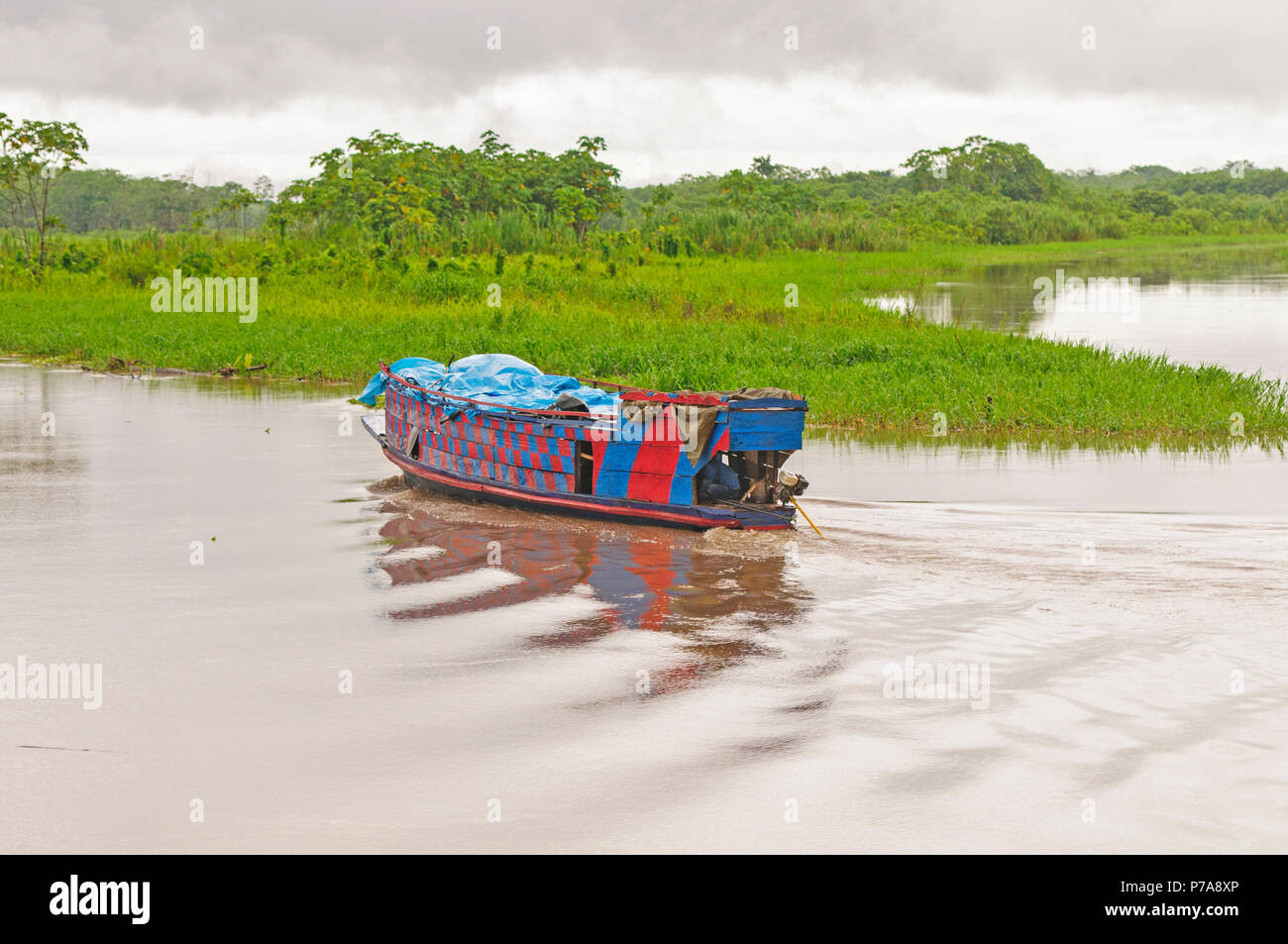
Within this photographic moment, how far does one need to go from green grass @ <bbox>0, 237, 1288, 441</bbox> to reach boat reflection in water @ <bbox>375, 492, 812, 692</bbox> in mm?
6090

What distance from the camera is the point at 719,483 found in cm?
1175

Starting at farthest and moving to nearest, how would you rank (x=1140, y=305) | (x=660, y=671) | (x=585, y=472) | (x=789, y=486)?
1. (x=1140, y=305)
2. (x=585, y=472)
3. (x=789, y=486)
4. (x=660, y=671)

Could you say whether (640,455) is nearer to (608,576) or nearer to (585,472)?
(585,472)

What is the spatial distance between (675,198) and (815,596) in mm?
72136

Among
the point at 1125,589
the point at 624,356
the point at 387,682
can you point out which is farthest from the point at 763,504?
the point at 624,356

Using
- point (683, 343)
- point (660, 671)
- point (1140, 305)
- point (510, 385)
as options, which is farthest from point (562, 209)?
point (660, 671)

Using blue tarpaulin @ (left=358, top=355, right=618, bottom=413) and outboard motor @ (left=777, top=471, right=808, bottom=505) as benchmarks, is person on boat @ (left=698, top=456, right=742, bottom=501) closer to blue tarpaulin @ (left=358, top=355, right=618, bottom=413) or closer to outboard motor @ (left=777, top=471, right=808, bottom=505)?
outboard motor @ (left=777, top=471, right=808, bottom=505)

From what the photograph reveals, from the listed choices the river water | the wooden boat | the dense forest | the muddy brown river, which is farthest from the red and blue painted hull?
the dense forest

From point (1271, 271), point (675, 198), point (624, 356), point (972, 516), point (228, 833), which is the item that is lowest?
point (228, 833)

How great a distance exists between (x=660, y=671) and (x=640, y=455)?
3.51 metres

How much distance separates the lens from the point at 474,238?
122ft

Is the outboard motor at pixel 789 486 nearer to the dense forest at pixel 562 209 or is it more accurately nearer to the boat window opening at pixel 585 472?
the boat window opening at pixel 585 472

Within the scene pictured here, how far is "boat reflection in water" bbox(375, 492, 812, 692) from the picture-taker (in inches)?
362

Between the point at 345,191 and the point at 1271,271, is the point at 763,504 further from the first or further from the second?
the point at 1271,271
